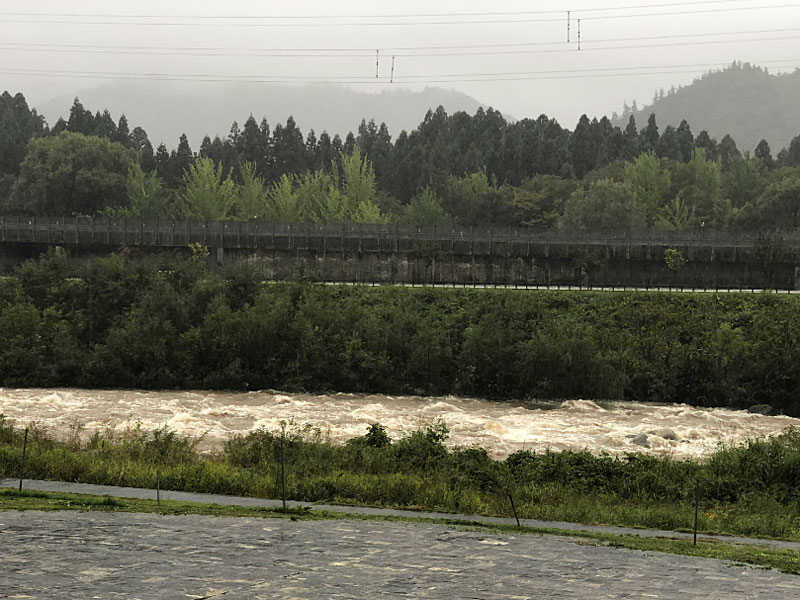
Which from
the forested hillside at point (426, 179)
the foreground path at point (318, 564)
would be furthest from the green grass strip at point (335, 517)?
the forested hillside at point (426, 179)

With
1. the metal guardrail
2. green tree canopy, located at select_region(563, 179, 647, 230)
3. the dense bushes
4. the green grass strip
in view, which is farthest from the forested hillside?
the green grass strip

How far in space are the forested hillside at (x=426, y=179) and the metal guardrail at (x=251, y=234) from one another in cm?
2501

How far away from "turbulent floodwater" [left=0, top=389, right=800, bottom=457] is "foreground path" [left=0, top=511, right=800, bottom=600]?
18.2 meters

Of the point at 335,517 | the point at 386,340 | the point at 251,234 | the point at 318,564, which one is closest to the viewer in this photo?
the point at 318,564

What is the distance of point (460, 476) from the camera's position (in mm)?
35812

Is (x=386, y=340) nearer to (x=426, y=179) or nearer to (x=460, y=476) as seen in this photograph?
(x=460, y=476)

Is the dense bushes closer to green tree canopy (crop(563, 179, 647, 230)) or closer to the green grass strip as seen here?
the green grass strip

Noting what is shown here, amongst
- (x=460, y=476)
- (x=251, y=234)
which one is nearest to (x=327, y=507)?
(x=460, y=476)

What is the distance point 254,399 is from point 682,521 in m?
37.4

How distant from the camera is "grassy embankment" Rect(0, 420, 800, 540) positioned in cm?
3194

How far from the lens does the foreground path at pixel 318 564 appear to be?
2111cm

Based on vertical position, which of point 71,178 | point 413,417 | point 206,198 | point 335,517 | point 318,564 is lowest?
point 413,417

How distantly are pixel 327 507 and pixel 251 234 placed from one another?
66238 mm

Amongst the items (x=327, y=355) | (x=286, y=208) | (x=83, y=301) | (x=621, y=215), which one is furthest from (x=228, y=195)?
(x=327, y=355)
